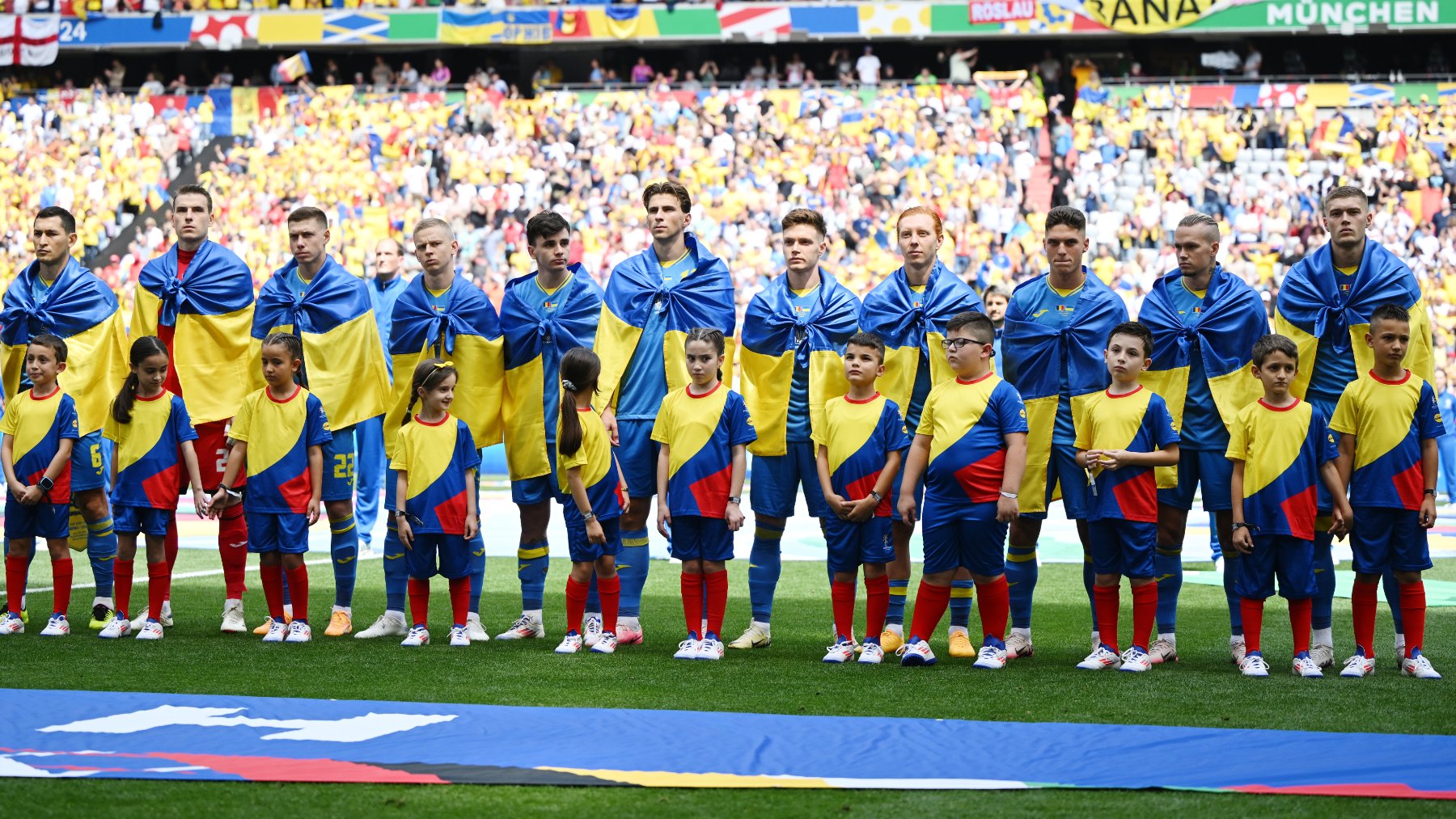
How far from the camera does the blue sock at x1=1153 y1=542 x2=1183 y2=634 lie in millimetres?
7027

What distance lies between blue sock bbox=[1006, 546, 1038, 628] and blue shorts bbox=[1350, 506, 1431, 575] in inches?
56.2

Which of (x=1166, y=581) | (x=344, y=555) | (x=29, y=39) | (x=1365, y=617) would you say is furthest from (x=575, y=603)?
(x=29, y=39)

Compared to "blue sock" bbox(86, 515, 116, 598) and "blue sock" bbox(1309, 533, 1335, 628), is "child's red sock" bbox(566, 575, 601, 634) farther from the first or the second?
"blue sock" bbox(1309, 533, 1335, 628)

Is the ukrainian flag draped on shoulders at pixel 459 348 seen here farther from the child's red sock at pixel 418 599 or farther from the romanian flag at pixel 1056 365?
the romanian flag at pixel 1056 365

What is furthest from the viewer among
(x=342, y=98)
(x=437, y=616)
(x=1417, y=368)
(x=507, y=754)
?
(x=342, y=98)

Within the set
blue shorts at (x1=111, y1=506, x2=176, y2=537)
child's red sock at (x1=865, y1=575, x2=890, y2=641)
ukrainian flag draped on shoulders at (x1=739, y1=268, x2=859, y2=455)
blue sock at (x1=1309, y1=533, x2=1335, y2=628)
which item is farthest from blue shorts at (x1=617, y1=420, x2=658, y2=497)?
blue sock at (x1=1309, y1=533, x2=1335, y2=628)

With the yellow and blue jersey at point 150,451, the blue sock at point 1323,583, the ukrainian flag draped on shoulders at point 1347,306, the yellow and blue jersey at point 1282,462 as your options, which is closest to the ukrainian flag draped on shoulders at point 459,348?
the yellow and blue jersey at point 150,451

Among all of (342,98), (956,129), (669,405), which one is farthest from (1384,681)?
(342,98)

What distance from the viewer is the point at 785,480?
733 centimetres

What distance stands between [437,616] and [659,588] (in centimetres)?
196

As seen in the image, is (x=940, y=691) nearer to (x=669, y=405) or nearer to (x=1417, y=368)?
(x=669, y=405)

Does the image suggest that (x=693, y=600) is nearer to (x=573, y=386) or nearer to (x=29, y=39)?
(x=573, y=386)

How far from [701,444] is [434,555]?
149cm

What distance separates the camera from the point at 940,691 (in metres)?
5.99
